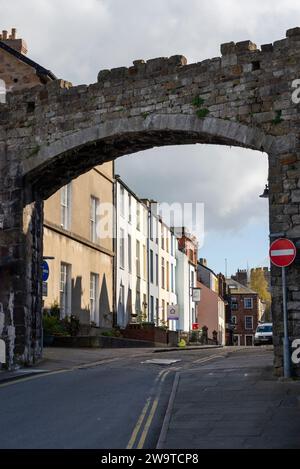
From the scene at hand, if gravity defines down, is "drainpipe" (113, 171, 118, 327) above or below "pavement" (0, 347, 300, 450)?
above

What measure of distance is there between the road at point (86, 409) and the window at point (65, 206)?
14.2 metres

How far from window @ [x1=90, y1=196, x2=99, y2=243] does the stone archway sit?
14111mm

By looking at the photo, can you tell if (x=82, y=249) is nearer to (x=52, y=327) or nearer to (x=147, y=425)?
(x=52, y=327)

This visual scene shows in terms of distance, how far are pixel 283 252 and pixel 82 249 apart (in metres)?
18.6

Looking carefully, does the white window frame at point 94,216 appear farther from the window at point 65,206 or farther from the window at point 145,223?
the window at point 145,223

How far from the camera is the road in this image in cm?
805

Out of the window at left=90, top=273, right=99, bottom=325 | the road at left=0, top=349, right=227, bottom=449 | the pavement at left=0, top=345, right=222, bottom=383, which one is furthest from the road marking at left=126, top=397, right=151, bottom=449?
the window at left=90, top=273, right=99, bottom=325

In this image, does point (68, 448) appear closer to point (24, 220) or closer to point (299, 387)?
point (299, 387)

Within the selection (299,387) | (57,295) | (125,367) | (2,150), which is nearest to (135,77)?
(2,150)

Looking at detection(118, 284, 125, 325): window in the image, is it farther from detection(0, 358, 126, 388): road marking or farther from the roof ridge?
detection(0, 358, 126, 388): road marking

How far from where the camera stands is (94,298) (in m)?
32.0

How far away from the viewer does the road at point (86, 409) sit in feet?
26.4

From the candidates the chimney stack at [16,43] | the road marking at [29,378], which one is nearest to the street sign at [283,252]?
the road marking at [29,378]

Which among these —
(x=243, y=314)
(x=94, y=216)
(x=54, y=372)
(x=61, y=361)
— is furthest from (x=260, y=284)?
(x=54, y=372)
